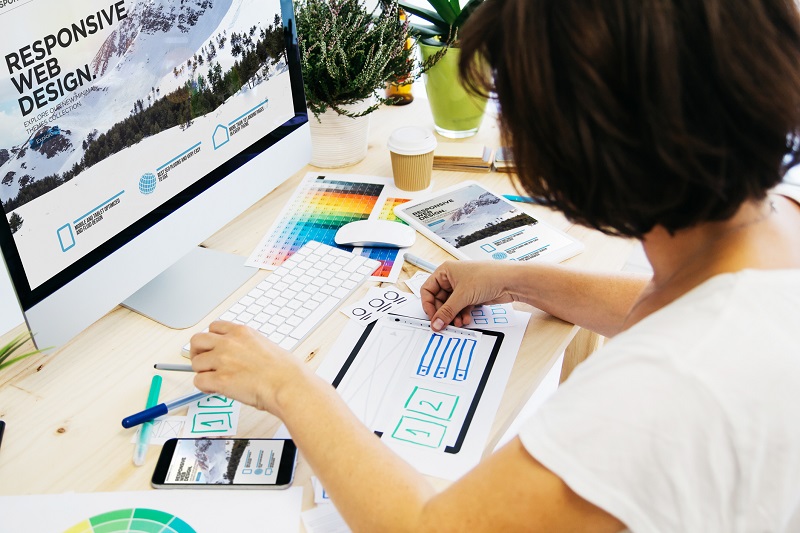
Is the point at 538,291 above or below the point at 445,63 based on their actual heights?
below

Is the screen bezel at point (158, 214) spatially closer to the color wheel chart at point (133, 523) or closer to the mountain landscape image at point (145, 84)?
the mountain landscape image at point (145, 84)

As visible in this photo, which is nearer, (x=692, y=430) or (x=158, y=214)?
(x=692, y=430)

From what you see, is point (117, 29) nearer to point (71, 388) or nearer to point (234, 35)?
point (234, 35)

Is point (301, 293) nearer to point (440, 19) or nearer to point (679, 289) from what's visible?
point (679, 289)

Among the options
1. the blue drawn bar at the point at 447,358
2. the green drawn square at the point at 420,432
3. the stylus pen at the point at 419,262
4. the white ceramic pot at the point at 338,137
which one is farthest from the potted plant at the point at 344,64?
the green drawn square at the point at 420,432

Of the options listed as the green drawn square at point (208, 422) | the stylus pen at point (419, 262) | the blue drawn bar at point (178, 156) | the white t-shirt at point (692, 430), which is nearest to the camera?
the white t-shirt at point (692, 430)

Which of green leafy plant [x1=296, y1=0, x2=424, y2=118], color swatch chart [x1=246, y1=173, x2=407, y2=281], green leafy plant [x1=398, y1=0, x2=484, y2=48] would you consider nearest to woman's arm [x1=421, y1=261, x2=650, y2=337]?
color swatch chart [x1=246, y1=173, x2=407, y2=281]

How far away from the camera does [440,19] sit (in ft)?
5.02

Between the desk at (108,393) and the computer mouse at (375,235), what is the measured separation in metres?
0.03

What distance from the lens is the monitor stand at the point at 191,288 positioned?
1.03m

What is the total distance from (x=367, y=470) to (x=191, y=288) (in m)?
0.51

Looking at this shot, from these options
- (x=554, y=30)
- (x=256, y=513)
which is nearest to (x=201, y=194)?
(x=256, y=513)

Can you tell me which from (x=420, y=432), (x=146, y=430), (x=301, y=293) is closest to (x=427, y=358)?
(x=420, y=432)

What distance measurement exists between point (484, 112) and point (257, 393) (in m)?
0.98
